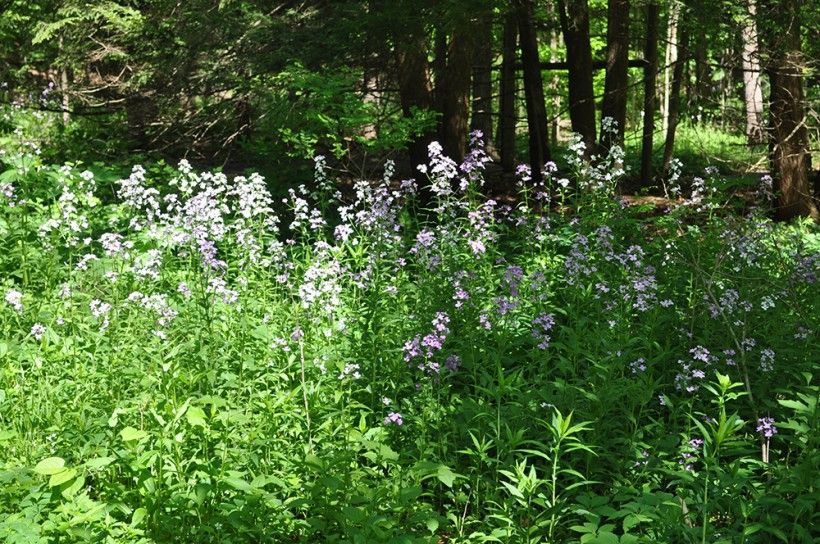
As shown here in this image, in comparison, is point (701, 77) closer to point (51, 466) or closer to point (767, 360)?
point (767, 360)

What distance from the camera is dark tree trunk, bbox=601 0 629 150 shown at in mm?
10352

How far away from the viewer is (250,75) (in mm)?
→ 9188

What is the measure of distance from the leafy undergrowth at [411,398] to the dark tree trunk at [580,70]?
3.65 meters

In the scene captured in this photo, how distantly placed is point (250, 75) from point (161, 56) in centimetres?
193

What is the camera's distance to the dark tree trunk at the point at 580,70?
31.3 ft

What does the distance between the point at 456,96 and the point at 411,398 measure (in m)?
5.68

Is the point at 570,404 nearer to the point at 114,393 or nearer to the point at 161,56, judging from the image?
the point at 114,393

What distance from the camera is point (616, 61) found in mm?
10695

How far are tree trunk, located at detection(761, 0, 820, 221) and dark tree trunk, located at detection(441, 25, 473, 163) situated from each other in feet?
11.0

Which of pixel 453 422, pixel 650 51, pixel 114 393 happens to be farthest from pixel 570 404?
pixel 650 51

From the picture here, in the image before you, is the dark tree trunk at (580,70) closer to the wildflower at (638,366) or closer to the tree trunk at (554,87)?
the wildflower at (638,366)

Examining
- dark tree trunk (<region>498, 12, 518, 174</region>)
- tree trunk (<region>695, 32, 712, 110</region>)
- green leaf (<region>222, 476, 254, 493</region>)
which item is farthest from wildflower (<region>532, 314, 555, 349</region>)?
dark tree trunk (<region>498, 12, 518, 174</region>)

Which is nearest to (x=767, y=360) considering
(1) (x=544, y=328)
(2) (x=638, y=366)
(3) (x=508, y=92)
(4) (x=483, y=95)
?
(2) (x=638, y=366)

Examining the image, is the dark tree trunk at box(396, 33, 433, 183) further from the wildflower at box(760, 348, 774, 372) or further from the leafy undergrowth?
the wildflower at box(760, 348, 774, 372)
